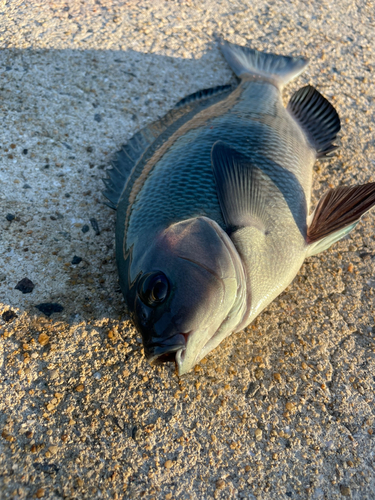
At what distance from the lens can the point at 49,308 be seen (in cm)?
236

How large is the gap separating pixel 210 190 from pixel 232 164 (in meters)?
0.21

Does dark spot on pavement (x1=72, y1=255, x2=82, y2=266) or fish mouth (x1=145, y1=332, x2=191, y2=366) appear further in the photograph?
dark spot on pavement (x1=72, y1=255, x2=82, y2=266)

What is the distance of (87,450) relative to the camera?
1.99 metres

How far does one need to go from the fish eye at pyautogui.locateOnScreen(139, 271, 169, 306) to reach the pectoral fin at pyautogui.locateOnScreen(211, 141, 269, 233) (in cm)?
44

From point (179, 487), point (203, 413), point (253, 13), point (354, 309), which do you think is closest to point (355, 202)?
point (354, 309)

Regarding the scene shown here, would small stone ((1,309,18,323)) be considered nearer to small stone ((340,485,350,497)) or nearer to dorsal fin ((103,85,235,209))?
dorsal fin ((103,85,235,209))

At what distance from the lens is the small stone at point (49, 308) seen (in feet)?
7.71

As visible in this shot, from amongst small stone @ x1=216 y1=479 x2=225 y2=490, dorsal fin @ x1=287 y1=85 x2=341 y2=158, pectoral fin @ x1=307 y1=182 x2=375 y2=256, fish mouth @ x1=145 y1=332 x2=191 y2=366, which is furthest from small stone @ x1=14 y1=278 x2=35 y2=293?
dorsal fin @ x1=287 y1=85 x2=341 y2=158

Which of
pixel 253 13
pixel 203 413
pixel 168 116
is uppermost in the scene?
pixel 253 13

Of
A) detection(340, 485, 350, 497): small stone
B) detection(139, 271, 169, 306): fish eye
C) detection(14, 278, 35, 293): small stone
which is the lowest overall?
detection(14, 278, 35, 293): small stone

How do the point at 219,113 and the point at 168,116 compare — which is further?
the point at 168,116

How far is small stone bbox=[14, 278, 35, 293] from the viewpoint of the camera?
241cm

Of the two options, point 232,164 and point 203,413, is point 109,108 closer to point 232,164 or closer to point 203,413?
point 232,164

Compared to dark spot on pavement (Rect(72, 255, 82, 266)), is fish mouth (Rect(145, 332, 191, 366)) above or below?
above
